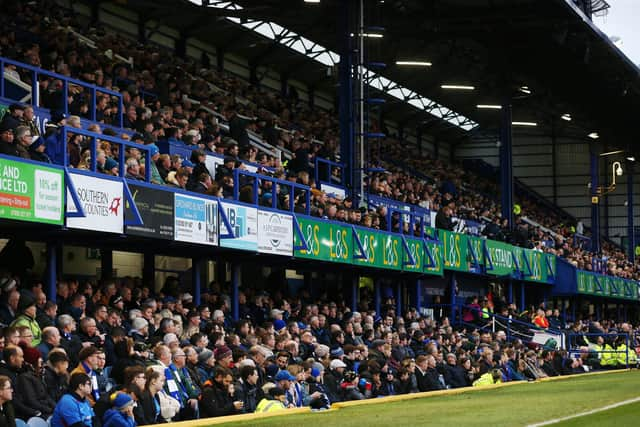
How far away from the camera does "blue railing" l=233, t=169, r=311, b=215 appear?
23.7 meters

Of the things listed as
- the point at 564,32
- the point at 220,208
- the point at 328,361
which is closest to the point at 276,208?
the point at 220,208

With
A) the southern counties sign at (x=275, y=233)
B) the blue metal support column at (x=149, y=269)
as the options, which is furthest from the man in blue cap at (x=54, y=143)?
the southern counties sign at (x=275, y=233)

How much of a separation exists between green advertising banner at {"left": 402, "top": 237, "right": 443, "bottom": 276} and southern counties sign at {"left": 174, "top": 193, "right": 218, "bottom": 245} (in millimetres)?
10122

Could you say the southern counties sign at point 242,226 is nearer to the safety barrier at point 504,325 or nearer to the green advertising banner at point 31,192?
the green advertising banner at point 31,192

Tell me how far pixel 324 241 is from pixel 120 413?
13685 millimetres

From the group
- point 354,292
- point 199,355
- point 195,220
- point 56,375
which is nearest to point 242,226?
point 195,220

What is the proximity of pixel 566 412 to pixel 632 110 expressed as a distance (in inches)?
1681

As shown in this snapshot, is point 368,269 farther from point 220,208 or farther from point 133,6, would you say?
point 133,6

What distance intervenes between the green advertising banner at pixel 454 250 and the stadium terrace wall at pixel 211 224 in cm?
3

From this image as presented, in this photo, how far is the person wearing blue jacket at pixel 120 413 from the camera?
45.0 feet

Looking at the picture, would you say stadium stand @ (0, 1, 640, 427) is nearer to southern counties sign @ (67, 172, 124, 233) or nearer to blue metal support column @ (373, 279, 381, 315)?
blue metal support column @ (373, 279, 381, 315)

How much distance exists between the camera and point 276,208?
993 inches

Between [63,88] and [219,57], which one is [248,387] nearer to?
[63,88]

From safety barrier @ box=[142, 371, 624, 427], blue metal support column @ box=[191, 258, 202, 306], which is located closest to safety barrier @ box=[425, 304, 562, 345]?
safety barrier @ box=[142, 371, 624, 427]
